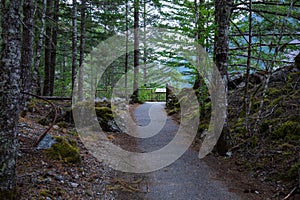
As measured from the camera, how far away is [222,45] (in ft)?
20.6

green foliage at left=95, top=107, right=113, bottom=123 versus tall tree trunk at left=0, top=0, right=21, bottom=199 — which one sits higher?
tall tree trunk at left=0, top=0, right=21, bottom=199

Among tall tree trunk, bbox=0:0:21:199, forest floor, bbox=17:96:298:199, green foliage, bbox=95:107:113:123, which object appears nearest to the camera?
tall tree trunk, bbox=0:0:21:199

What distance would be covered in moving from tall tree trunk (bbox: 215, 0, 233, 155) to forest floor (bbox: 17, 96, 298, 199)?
596 millimetres

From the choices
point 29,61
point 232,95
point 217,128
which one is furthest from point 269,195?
point 29,61

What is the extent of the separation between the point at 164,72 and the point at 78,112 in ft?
41.5

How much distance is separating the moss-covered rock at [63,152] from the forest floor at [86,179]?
0.23 feet

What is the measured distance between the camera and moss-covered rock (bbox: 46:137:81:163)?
462 centimetres

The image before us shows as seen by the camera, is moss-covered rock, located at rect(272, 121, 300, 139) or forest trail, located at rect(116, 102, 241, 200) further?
moss-covered rock, located at rect(272, 121, 300, 139)

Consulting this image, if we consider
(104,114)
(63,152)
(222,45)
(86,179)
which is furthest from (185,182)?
(104,114)

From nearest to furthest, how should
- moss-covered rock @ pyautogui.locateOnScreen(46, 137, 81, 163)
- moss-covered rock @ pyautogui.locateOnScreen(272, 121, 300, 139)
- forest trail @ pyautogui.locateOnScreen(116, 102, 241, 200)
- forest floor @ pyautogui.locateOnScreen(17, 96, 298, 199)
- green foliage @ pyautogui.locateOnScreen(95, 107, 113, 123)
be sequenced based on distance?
forest floor @ pyautogui.locateOnScreen(17, 96, 298, 199) < forest trail @ pyautogui.locateOnScreen(116, 102, 241, 200) < moss-covered rock @ pyautogui.locateOnScreen(46, 137, 81, 163) < moss-covered rock @ pyautogui.locateOnScreen(272, 121, 300, 139) < green foliage @ pyautogui.locateOnScreen(95, 107, 113, 123)

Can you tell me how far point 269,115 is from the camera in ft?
21.4

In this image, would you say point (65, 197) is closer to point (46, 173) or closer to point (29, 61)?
point (46, 173)

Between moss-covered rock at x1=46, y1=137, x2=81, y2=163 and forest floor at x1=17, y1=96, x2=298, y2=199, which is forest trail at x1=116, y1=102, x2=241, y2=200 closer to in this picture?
forest floor at x1=17, y1=96, x2=298, y2=199

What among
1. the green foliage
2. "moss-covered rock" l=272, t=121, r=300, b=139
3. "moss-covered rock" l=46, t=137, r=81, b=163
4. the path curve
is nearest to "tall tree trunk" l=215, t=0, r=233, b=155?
the path curve
